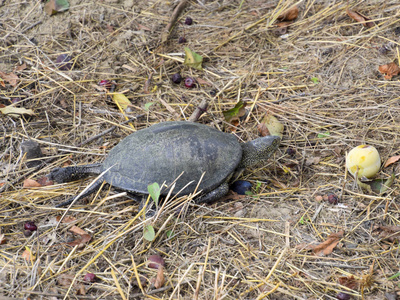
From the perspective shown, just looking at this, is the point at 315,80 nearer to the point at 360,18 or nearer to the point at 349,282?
the point at 360,18

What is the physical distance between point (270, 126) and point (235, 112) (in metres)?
0.37

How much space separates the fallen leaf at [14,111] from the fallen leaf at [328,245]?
9.55ft

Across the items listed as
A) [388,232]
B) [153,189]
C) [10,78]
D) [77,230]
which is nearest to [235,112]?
[153,189]

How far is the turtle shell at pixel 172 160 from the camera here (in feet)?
9.98

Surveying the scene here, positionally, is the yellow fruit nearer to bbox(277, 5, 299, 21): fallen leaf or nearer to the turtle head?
the turtle head

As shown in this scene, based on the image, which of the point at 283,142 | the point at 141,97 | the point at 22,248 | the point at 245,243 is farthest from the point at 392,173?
the point at 22,248

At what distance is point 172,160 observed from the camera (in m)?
3.07

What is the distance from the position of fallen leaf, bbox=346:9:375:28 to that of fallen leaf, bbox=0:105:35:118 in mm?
3655

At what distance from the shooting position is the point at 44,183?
11.0 ft

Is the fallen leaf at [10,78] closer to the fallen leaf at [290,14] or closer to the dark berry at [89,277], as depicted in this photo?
the dark berry at [89,277]

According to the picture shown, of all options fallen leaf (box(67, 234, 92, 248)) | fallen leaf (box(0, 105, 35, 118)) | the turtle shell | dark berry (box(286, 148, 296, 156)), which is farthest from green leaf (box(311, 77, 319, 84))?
fallen leaf (box(0, 105, 35, 118))

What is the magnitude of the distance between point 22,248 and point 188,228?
3.88 ft

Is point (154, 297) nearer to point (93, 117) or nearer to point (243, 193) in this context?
point (243, 193)

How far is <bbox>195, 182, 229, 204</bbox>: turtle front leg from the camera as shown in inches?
125
